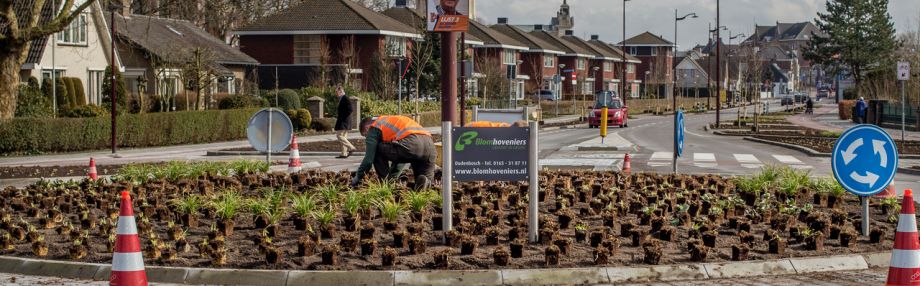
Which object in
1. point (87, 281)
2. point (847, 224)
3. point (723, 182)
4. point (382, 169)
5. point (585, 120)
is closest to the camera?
point (87, 281)

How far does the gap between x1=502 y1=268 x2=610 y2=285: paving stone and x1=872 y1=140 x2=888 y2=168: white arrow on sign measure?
3.11 metres

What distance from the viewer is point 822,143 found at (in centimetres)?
3444

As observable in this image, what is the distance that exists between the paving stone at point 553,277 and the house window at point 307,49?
59.3 meters

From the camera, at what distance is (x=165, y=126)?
3566 centimetres

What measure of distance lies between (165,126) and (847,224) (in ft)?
87.4

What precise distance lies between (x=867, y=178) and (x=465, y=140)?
3651mm

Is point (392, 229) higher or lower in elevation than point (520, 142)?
lower

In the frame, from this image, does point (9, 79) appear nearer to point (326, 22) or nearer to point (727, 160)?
point (727, 160)

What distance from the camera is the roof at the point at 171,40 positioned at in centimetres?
4881

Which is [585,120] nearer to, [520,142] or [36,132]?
[36,132]

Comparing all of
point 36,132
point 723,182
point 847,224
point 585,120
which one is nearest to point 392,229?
point 847,224

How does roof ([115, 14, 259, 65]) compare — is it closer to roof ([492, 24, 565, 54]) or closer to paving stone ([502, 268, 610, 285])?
paving stone ([502, 268, 610, 285])

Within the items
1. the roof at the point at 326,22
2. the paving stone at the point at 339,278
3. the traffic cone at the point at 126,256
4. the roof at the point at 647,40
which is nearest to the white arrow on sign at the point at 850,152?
the paving stone at the point at 339,278

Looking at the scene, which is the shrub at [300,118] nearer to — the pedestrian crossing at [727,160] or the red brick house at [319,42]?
the pedestrian crossing at [727,160]
